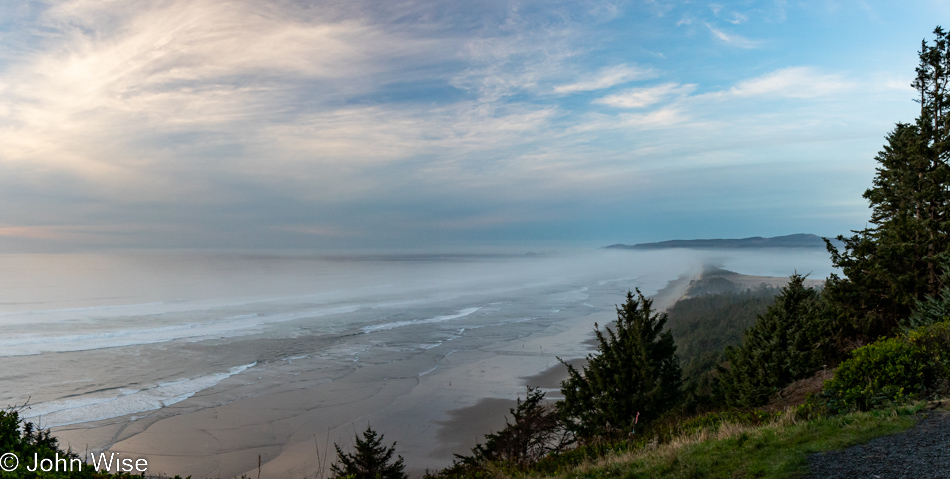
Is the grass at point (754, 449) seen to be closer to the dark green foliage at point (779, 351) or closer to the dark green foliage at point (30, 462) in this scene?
the dark green foliage at point (30, 462)

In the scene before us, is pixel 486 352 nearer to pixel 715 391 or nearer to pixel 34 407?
pixel 715 391

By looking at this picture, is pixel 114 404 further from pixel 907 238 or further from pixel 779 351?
pixel 907 238

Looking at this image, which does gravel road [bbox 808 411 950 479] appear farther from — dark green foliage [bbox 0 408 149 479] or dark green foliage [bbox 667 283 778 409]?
dark green foliage [bbox 667 283 778 409]

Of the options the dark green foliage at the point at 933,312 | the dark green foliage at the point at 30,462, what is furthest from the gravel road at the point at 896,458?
the dark green foliage at the point at 933,312

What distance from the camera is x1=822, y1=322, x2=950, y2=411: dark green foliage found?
8.76 meters

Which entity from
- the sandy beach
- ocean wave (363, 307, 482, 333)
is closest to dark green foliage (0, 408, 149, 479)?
the sandy beach

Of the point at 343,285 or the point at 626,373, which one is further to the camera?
the point at 343,285

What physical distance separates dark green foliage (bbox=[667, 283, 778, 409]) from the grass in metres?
13.7

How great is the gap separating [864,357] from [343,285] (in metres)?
77.1

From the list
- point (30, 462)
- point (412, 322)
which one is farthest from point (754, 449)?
point (412, 322)

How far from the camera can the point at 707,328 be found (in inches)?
1554

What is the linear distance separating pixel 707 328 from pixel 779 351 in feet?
79.8

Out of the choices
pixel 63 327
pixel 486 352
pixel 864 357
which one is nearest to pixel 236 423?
pixel 486 352

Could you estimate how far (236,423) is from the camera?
68.2 feet
